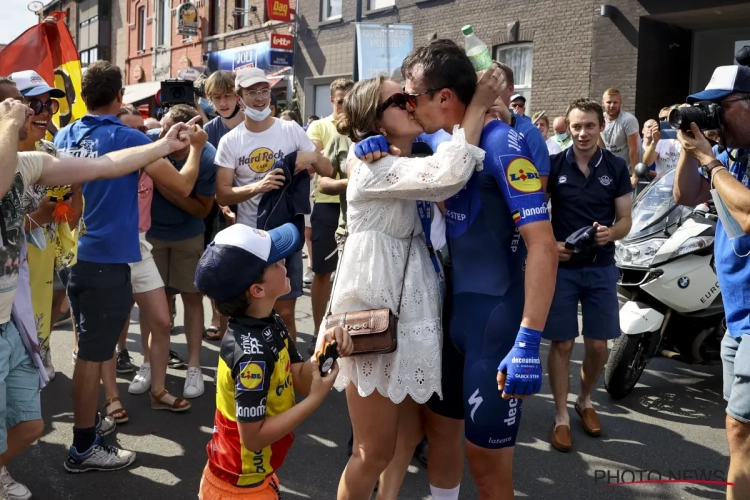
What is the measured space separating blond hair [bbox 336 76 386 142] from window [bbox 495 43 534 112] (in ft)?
44.6

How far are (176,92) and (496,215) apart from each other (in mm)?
3521

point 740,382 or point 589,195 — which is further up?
point 589,195

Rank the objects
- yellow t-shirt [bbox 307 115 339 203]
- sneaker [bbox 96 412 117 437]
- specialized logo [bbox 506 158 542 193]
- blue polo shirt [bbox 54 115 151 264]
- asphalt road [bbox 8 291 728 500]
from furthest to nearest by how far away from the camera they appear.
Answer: yellow t-shirt [bbox 307 115 339 203]
sneaker [bbox 96 412 117 437]
blue polo shirt [bbox 54 115 151 264]
asphalt road [bbox 8 291 728 500]
specialized logo [bbox 506 158 542 193]

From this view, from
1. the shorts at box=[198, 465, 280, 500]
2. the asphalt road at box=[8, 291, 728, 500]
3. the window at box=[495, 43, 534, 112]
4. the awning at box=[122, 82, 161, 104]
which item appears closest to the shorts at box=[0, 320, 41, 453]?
the asphalt road at box=[8, 291, 728, 500]

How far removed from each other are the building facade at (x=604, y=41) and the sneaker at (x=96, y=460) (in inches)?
475

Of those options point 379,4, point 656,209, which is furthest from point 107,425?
point 379,4

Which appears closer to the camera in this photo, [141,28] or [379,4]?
[379,4]

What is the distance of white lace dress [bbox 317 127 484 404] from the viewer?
2.59 metres

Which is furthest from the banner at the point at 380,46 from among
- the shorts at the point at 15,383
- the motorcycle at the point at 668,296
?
the shorts at the point at 15,383

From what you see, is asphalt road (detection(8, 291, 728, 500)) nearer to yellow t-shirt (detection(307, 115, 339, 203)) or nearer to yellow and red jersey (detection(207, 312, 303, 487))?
yellow and red jersey (detection(207, 312, 303, 487))

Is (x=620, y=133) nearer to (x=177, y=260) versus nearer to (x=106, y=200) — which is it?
(x=177, y=260)

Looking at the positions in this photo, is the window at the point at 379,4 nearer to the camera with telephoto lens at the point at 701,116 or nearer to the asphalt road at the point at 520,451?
the asphalt road at the point at 520,451

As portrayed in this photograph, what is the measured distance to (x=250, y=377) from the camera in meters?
2.20

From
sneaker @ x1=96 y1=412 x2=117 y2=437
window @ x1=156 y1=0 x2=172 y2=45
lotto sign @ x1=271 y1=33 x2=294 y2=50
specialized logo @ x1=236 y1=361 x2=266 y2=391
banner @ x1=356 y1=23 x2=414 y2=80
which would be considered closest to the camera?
specialized logo @ x1=236 y1=361 x2=266 y2=391
